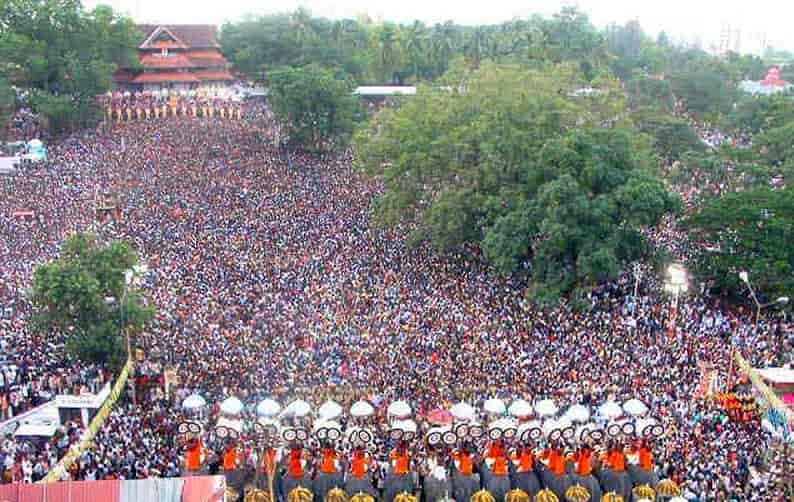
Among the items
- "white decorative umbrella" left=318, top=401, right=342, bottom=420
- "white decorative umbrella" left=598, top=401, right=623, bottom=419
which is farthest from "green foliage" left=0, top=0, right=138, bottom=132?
"white decorative umbrella" left=598, top=401, right=623, bottom=419

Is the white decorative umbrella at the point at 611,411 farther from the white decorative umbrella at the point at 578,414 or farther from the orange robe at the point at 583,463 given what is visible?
the orange robe at the point at 583,463

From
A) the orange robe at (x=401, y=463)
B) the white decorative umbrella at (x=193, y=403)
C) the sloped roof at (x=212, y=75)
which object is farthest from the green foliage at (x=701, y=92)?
the orange robe at (x=401, y=463)

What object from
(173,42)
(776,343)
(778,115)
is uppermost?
(173,42)

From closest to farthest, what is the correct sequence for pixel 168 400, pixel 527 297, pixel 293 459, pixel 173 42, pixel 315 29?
pixel 293 459
pixel 168 400
pixel 527 297
pixel 173 42
pixel 315 29

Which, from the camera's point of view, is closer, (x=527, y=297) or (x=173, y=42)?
(x=527, y=297)

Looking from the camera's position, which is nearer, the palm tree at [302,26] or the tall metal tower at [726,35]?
the palm tree at [302,26]

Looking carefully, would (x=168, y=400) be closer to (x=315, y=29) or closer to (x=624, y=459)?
(x=624, y=459)

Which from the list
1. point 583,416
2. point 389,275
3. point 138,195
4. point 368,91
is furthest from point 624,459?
point 368,91

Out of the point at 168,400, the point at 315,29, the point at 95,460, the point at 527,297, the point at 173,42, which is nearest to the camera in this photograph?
the point at 95,460
